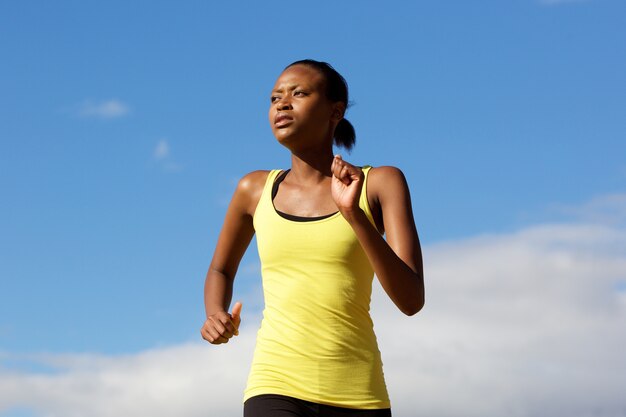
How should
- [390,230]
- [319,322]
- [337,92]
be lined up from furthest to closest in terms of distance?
[337,92] < [390,230] < [319,322]

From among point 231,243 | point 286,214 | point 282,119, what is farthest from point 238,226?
point 282,119

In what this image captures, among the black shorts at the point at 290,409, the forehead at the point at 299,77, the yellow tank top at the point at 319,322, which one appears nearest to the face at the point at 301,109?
the forehead at the point at 299,77

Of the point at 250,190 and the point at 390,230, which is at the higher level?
the point at 250,190

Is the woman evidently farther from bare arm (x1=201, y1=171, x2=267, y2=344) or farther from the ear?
bare arm (x1=201, y1=171, x2=267, y2=344)

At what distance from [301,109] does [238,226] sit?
82 cm

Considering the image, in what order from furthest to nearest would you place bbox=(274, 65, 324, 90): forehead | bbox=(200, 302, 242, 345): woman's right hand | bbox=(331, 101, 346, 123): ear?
bbox=(331, 101, 346, 123): ear → bbox=(274, 65, 324, 90): forehead → bbox=(200, 302, 242, 345): woman's right hand

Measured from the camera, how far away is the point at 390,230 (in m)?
5.77

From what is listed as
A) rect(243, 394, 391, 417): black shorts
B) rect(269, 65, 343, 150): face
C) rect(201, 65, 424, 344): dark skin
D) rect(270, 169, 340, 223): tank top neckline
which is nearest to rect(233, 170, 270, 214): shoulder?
rect(201, 65, 424, 344): dark skin

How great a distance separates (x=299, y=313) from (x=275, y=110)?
118cm

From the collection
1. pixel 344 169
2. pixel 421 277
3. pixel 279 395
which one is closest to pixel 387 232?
pixel 421 277

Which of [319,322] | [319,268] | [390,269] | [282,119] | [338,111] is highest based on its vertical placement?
[338,111]

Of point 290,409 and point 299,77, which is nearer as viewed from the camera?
point 290,409

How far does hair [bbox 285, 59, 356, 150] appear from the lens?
20.5ft

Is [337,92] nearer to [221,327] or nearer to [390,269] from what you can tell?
[390,269]
